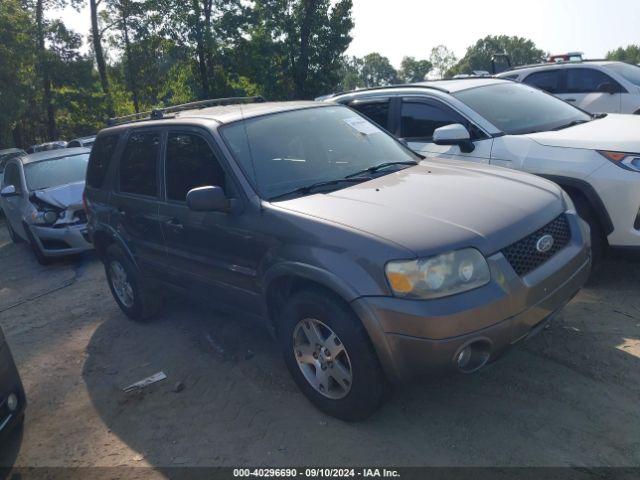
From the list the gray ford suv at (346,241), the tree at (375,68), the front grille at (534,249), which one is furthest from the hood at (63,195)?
the tree at (375,68)

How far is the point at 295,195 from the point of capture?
11.8 feet

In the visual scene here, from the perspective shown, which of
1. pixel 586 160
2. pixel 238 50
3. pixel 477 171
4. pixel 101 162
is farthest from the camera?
pixel 238 50

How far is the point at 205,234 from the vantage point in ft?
13.0

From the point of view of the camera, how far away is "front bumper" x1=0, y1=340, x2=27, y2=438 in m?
3.43

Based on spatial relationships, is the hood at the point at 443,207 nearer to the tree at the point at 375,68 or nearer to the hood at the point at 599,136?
the hood at the point at 599,136

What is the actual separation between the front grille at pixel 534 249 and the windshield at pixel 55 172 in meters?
7.65

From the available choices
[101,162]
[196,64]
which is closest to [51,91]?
[196,64]

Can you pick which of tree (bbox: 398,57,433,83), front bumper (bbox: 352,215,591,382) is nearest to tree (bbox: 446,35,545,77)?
tree (bbox: 398,57,433,83)

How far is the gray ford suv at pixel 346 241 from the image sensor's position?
2.84 metres

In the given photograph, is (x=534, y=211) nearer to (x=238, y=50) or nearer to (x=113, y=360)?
(x=113, y=360)

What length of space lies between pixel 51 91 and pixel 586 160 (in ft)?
89.7

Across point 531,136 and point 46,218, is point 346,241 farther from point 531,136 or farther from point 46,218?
point 46,218

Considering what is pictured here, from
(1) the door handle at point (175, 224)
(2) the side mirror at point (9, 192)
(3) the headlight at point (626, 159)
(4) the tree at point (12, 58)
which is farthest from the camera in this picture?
(4) the tree at point (12, 58)

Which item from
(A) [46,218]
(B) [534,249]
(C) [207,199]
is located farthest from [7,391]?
(A) [46,218]
